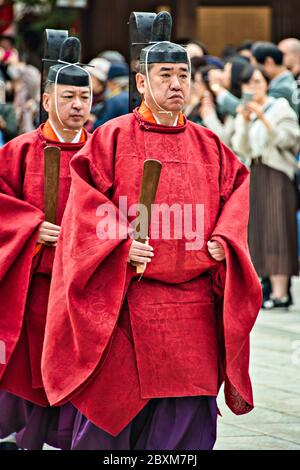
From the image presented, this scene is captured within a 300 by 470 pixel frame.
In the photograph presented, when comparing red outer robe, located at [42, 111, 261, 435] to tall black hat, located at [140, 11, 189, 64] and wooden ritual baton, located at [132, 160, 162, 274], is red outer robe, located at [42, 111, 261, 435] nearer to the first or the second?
wooden ritual baton, located at [132, 160, 162, 274]

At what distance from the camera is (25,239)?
17.5ft

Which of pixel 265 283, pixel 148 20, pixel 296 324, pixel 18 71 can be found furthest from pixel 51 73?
pixel 18 71

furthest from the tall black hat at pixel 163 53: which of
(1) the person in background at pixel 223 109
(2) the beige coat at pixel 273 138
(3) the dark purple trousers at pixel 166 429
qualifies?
(1) the person in background at pixel 223 109

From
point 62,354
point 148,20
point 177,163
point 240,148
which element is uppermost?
point 148,20

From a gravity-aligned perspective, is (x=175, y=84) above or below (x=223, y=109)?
above

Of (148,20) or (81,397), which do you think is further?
(148,20)

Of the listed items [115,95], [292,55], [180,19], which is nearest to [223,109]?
[115,95]

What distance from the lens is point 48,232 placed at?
17.4 feet

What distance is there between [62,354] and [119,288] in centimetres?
36

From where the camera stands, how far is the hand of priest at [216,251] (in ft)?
16.1

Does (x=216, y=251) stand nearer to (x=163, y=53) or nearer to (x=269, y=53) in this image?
(x=163, y=53)

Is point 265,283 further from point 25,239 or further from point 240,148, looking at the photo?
point 25,239

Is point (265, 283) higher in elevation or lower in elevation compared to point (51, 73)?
lower

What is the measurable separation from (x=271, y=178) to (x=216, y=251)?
5.71 meters
